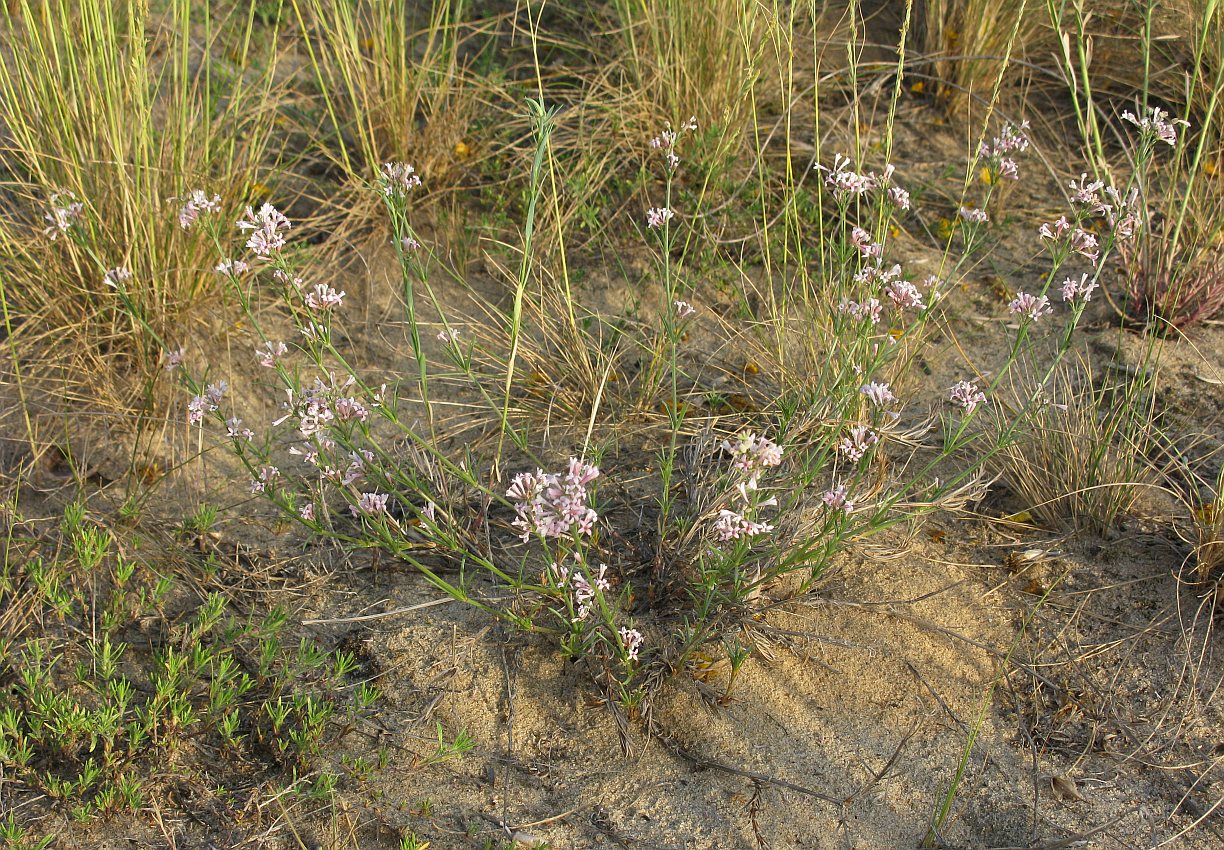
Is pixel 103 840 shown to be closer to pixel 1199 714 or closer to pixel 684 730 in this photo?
pixel 684 730

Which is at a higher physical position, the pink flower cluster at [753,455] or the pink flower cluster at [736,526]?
the pink flower cluster at [753,455]

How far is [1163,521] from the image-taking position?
288cm

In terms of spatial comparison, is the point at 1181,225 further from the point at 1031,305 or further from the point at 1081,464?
the point at 1031,305

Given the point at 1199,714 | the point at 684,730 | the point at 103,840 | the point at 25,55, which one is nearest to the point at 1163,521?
the point at 1199,714

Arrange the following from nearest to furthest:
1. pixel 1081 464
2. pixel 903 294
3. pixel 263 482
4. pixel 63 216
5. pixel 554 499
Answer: pixel 554 499 < pixel 903 294 < pixel 263 482 < pixel 63 216 < pixel 1081 464

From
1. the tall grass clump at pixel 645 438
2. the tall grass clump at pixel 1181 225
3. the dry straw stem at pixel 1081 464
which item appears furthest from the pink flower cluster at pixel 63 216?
the tall grass clump at pixel 1181 225

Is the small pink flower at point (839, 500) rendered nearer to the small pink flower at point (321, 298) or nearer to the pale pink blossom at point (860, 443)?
the pale pink blossom at point (860, 443)

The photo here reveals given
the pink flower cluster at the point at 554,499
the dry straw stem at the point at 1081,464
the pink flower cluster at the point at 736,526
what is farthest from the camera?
the dry straw stem at the point at 1081,464

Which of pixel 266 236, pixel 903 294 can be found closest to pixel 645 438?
pixel 903 294

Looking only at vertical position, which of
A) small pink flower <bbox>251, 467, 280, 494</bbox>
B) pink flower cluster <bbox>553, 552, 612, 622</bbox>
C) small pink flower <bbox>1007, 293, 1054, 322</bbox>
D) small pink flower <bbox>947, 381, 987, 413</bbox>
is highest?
small pink flower <bbox>1007, 293, 1054, 322</bbox>

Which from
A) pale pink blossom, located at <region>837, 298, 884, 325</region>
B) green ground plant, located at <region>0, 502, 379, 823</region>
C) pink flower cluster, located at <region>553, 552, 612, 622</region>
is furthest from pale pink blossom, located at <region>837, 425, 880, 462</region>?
green ground plant, located at <region>0, 502, 379, 823</region>

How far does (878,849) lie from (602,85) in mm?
2826

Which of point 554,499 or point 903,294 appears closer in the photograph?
point 554,499

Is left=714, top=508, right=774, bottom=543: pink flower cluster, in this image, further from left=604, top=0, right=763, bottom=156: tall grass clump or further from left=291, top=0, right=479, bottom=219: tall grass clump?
left=291, top=0, right=479, bottom=219: tall grass clump
